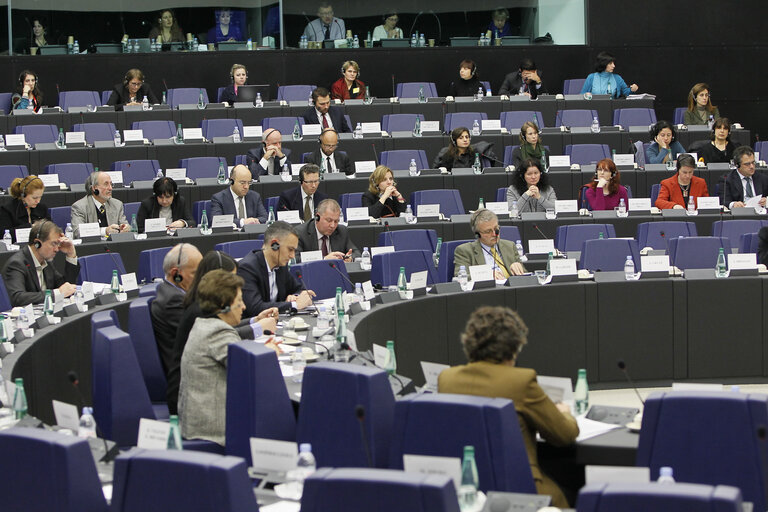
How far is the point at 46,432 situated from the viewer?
9.09ft

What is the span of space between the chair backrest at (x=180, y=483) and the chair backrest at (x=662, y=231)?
18.1ft

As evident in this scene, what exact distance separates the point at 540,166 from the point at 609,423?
16.5 feet

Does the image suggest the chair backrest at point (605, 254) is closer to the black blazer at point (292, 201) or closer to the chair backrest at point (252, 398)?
the black blazer at point (292, 201)

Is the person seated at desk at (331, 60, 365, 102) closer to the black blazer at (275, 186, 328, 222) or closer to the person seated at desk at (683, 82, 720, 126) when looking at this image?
the person seated at desk at (683, 82, 720, 126)

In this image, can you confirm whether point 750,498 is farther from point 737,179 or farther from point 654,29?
point 654,29

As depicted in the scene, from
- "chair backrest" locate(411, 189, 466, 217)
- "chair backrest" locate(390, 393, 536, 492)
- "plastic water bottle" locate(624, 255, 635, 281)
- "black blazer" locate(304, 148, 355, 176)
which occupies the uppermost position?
"black blazer" locate(304, 148, 355, 176)

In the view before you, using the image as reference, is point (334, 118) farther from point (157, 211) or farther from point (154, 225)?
point (154, 225)

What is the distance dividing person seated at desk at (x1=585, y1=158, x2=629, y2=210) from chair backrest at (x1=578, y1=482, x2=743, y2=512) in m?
6.39

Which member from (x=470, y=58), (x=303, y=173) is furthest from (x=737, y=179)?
(x=470, y=58)

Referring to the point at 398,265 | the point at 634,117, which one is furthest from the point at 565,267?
the point at 634,117

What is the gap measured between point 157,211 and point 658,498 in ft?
20.7

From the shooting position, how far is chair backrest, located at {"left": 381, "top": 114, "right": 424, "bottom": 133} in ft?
35.1

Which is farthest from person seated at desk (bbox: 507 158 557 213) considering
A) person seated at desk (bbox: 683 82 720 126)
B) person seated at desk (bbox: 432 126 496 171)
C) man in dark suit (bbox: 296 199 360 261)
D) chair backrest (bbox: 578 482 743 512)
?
chair backrest (bbox: 578 482 743 512)

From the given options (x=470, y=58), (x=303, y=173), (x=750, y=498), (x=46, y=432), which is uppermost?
(x=470, y=58)
